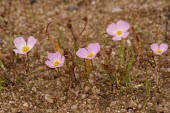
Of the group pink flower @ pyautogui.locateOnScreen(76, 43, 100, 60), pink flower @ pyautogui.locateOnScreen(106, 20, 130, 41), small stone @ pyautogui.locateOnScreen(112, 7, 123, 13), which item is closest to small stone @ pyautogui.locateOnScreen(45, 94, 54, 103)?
pink flower @ pyautogui.locateOnScreen(76, 43, 100, 60)

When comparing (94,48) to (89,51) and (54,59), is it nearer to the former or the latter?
(89,51)

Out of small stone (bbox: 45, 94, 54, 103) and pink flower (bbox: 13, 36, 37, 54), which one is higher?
pink flower (bbox: 13, 36, 37, 54)

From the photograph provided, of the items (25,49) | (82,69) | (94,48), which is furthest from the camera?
(82,69)

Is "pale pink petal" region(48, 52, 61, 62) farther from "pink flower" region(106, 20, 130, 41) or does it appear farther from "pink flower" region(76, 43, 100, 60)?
"pink flower" region(106, 20, 130, 41)

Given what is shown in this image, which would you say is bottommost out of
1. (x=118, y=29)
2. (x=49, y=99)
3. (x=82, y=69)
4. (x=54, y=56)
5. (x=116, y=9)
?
(x=49, y=99)

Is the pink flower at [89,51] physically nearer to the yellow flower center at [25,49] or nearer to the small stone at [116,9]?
the yellow flower center at [25,49]

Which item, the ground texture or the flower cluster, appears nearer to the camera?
the flower cluster

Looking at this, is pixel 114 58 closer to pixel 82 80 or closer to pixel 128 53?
pixel 128 53

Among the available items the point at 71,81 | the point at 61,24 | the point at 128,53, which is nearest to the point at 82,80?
the point at 71,81

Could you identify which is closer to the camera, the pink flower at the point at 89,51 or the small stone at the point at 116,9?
the pink flower at the point at 89,51

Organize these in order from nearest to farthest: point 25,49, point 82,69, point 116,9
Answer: point 25,49 < point 82,69 < point 116,9

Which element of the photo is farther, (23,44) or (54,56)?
(23,44)

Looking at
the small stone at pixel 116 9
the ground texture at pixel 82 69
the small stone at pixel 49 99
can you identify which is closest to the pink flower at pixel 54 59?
the ground texture at pixel 82 69

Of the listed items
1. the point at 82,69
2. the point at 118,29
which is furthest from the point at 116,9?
the point at 118,29
